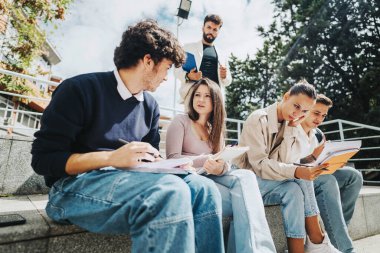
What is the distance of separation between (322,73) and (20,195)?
13174 millimetres

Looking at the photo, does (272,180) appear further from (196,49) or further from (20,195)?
(20,195)

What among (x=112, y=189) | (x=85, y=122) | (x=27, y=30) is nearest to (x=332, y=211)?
(x=112, y=189)

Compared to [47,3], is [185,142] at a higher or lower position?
lower

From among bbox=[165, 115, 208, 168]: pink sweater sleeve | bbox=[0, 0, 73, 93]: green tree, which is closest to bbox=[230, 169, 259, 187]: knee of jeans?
bbox=[165, 115, 208, 168]: pink sweater sleeve

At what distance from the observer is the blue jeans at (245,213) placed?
152 centimetres

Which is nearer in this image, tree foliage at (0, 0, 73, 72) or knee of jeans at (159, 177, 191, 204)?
knee of jeans at (159, 177, 191, 204)

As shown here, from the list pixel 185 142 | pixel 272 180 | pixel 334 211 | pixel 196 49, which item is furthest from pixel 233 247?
A: pixel 196 49

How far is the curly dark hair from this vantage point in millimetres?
1645

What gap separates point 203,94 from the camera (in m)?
2.78

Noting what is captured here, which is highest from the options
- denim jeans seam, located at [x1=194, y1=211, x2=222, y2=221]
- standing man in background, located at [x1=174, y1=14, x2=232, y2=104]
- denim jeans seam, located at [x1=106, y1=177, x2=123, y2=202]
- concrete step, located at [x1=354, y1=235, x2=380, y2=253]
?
standing man in background, located at [x1=174, y1=14, x2=232, y2=104]

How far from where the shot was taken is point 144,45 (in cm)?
165

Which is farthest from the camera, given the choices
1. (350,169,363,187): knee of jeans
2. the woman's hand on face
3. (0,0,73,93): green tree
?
(0,0,73,93): green tree

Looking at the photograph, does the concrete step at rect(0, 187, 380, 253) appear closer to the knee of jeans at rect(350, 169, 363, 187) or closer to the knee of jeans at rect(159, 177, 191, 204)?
the knee of jeans at rect(159, 177, 191, 204)

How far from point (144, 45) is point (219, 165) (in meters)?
1.01
